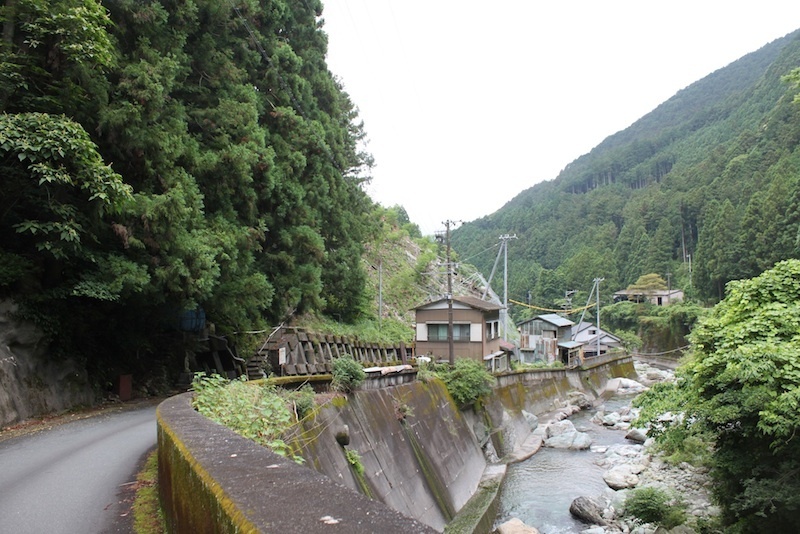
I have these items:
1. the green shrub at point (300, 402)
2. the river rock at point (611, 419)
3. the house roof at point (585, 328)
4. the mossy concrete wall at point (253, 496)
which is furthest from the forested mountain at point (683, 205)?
the mossy concrete wall at point (253, 496)

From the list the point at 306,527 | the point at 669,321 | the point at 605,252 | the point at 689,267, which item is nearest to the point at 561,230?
the point at 605,252

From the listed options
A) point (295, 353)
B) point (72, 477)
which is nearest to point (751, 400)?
point (72, 477)

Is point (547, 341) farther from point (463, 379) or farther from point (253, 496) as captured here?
point (253, 496)

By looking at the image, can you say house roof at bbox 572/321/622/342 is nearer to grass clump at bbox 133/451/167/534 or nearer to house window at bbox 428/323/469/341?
house window at bbox 428/323/469/341

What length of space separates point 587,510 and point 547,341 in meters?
39.4

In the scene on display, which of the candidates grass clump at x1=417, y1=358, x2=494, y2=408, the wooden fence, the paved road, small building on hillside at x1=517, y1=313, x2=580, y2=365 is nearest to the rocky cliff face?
the paved road

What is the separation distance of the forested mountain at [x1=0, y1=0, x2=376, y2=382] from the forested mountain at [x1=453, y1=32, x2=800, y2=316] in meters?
18.2

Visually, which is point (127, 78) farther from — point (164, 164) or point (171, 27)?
point (171, 27)

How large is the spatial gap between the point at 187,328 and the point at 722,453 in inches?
656

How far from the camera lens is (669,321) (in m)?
57.6

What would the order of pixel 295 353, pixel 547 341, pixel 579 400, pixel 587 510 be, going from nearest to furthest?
1. pixel 587 510
2. pixel 295 353
3. pixel 579 400
4. pixel 547 341

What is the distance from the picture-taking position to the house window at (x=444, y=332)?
28562 millimetres

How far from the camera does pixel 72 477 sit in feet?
21.8

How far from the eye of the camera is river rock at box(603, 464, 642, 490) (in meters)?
17.1
